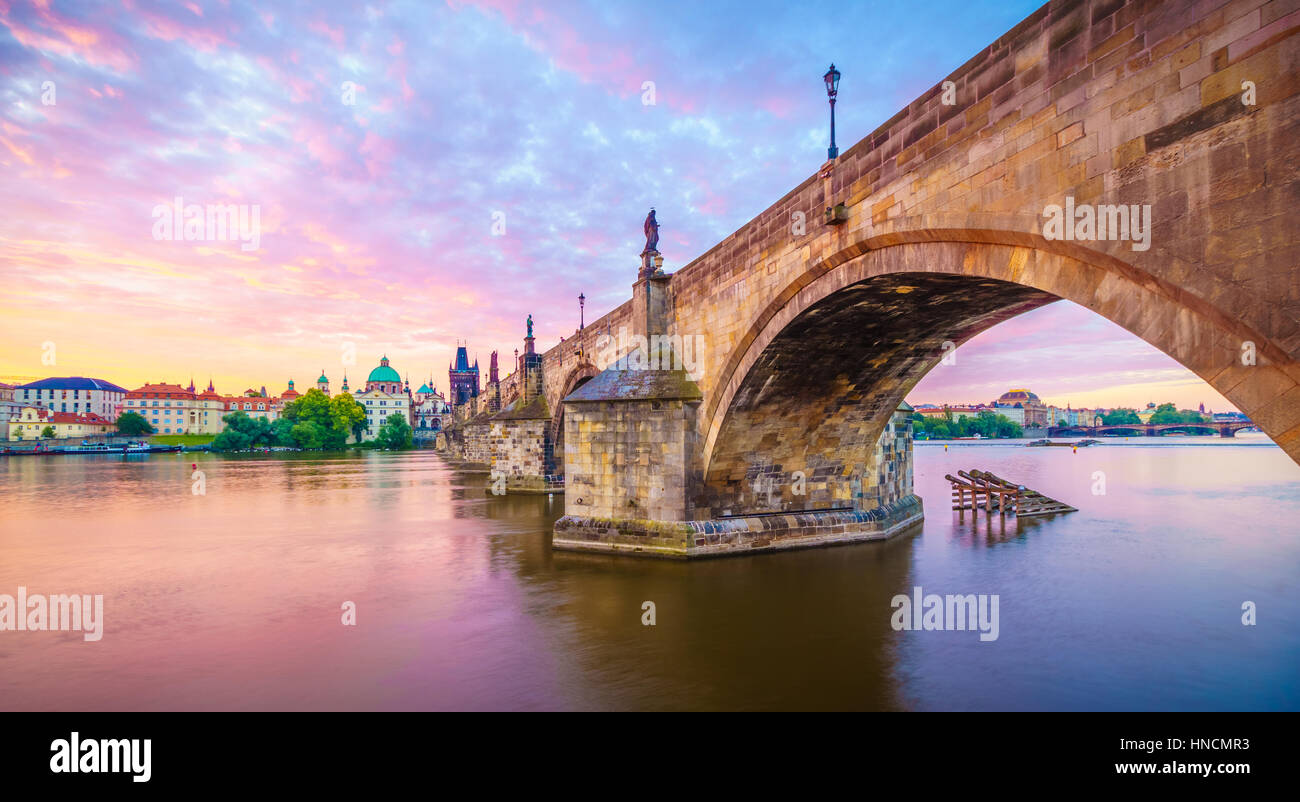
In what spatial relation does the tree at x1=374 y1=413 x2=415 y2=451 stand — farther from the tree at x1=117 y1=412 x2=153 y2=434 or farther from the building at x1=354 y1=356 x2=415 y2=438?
the tree at x1=117 y1=412 x2=153 y2=434

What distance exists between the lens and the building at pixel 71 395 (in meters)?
107

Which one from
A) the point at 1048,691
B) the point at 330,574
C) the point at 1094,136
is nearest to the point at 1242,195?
the point at 1094,136

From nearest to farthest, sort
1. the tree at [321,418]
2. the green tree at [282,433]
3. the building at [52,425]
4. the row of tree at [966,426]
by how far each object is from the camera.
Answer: the green tree at [282,433]
the tree at [321,418]
the building at [52,425]
the row of tree at [966,426]

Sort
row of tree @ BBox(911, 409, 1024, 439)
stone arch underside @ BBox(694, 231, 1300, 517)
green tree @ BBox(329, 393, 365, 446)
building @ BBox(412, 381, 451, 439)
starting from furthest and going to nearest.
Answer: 1. building @ BBox(412, 381, 451, 439)
2. row of tree @ BBox(911, 409, 1024, 439)
3. green tree @ BBox(329, 393, 365, 446)
4. stone arch underside @ BBox(694, 231, 1300, 517)

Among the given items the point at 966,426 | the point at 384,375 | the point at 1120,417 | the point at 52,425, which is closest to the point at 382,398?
the point at 384,375

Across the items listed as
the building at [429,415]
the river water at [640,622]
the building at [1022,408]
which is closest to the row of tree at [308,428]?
the building at [429,415]

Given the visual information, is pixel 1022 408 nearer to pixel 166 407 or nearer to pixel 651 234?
pixel 651 234

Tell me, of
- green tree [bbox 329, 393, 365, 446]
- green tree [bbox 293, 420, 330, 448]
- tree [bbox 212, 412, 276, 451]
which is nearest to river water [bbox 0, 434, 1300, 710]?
green tree [bbox 293, 420, 330, 448]

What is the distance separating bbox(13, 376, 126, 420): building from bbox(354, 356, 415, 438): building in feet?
132

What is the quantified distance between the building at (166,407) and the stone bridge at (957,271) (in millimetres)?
119859

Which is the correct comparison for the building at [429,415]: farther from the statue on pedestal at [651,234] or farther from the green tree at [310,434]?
the statue on pedestal at [651,234]

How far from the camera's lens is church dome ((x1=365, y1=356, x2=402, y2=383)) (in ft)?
391

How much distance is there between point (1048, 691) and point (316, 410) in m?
88.9
